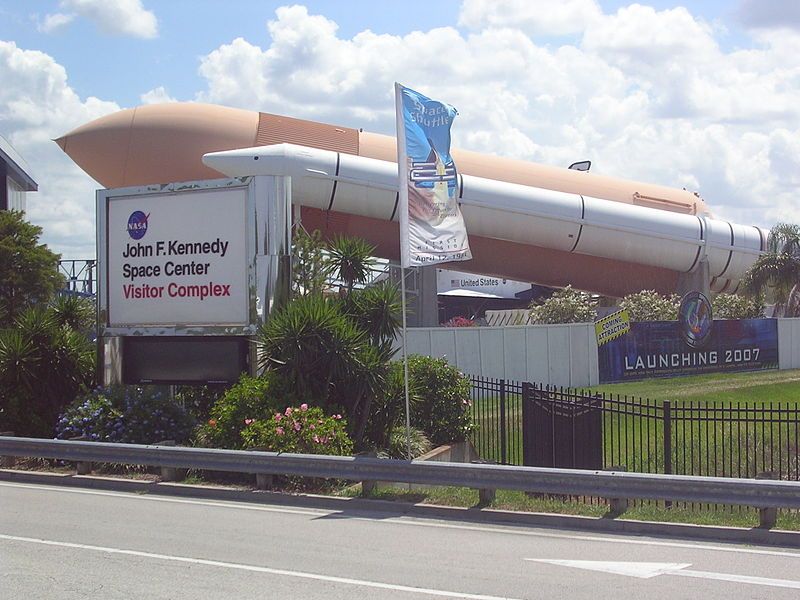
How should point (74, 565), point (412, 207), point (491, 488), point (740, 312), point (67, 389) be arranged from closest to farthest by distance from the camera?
point (74, 565) → point (491, 488) → point (412, 207) → point (67, 389) → point (740, 312)

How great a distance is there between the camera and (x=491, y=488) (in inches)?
418

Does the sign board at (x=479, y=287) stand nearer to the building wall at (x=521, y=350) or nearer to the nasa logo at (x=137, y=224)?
the building wall at (x=521, y=350)

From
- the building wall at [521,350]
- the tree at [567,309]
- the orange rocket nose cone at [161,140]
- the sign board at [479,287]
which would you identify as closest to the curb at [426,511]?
the building wall at [521,350]

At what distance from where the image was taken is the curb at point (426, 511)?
9.17 meters

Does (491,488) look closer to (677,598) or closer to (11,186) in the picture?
(677,598)

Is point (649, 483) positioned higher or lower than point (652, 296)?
lower

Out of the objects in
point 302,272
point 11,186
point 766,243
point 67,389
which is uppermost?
point 11,186

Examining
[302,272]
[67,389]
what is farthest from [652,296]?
[67,389]

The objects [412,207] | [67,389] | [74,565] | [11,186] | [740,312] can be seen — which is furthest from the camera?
[11,186]

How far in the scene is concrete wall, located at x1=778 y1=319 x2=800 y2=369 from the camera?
118 feet

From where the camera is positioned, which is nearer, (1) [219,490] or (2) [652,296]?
(1) [219,490]

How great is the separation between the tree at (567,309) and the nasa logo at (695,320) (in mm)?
4646

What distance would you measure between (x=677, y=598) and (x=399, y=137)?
268 inches

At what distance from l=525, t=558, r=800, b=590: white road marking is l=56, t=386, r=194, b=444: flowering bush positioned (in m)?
8.15
